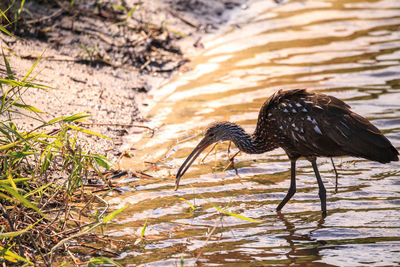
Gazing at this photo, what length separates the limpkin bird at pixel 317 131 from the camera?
18.2ft

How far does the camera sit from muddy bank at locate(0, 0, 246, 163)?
7770 millimetres

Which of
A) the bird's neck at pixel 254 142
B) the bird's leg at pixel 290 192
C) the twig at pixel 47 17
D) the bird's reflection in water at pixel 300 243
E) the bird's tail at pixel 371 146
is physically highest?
the twig at pixel 47 17

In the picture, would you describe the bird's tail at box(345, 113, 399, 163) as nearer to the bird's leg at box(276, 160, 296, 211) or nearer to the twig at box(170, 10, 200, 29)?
the bird's leg at box(276, 160, 296, 211)

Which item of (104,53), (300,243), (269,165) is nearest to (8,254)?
(300,243)

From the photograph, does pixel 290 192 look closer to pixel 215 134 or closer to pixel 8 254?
pixel 215 134

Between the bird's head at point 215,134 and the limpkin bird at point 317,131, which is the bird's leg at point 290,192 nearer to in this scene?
the limpkin bird at point 317,131

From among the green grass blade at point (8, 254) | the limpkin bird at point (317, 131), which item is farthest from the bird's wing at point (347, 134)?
the green grass blade at point (8, 254)

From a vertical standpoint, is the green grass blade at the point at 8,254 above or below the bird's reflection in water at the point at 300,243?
above

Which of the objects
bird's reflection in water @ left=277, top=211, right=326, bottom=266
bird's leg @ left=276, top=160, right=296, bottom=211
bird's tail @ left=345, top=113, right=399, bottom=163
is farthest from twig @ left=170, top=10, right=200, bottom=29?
bird's reflection in water @ left=277, top=211, right=326, bottom=266

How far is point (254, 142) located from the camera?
20.6 feet

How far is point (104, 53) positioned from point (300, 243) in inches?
199

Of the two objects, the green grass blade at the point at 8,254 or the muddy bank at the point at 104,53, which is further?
the muddy bank at the point at 104,53

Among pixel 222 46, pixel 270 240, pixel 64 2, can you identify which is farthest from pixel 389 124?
pixel 64 2

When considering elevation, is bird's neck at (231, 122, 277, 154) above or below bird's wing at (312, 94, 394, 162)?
below
